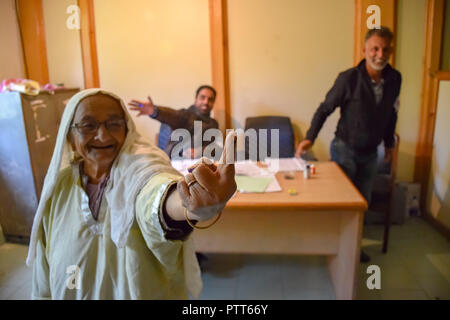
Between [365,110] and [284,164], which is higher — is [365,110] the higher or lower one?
the higher one

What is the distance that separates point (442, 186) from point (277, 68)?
2.50ft

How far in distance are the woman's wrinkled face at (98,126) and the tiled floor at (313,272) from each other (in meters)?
0.46

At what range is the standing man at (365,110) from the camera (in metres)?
0.86

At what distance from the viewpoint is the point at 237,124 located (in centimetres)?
147

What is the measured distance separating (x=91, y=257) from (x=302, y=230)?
762 millimetres

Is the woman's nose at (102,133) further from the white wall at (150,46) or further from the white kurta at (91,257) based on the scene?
the white wall at (150,46)

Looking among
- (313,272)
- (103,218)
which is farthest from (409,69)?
(313,272)

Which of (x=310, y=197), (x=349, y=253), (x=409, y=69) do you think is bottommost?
(x=349, y=253)

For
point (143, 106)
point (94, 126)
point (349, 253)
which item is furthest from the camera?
point (349, 253)

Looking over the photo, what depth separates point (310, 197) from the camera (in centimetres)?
111

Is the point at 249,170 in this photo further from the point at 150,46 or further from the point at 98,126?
the point at 98,126

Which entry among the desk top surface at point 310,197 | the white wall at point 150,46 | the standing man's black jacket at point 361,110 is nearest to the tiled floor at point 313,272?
the desk top surface at point 310,197

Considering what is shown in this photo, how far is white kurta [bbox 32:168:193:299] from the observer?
692 millimetres

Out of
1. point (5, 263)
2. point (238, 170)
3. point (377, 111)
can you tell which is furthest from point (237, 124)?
point (5, 263)
